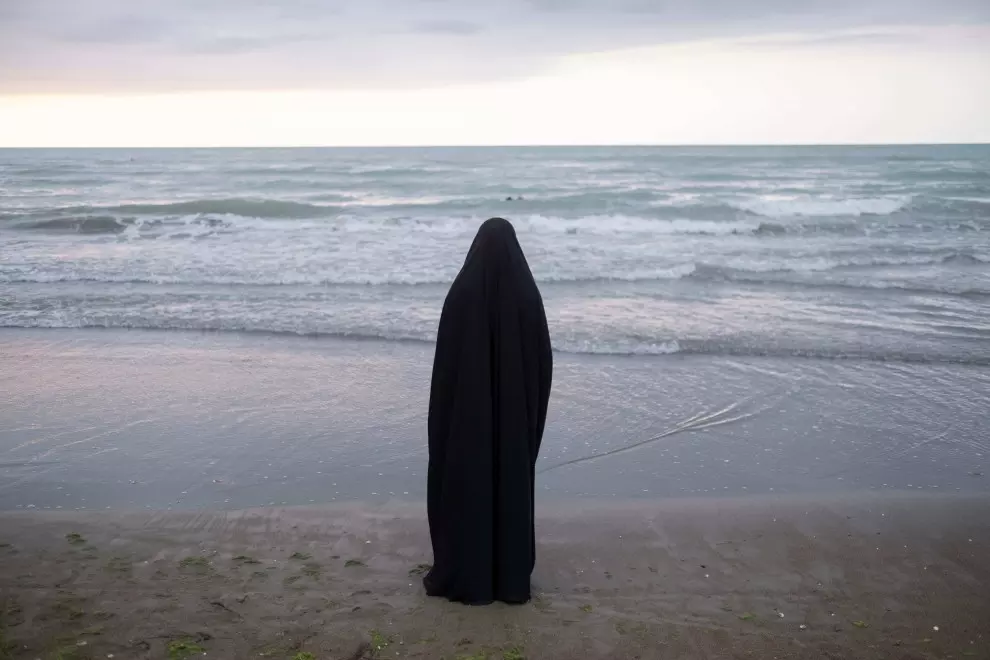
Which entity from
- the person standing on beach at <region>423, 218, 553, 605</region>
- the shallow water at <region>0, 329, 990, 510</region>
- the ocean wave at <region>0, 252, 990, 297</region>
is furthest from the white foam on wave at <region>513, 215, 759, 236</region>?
the person standing on beach at <region>423, 218, 553, 605</region>

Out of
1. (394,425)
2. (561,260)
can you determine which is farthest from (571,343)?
(561,260)

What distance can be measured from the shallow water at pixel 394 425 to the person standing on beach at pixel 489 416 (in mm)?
1526

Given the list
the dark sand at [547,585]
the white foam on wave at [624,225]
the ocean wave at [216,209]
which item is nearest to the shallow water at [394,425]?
the dark sand at [547,585]

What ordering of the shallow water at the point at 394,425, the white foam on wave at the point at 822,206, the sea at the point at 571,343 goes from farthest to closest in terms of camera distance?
1. the white foam on wave at the point at 822,206
2. the sea at the point at 571,343
3. the shallow water at the point at 394,425

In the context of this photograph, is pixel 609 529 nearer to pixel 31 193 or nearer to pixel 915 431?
pixel 915 431

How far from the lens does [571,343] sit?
9.12 m

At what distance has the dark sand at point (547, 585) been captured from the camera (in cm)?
339

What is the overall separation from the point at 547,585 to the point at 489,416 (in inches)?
40.3

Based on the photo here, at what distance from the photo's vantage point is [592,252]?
16750mm

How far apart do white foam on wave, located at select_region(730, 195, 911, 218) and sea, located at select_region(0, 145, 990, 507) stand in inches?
103

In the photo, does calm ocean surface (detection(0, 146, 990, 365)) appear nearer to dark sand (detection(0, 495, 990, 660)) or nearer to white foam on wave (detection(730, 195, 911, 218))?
white foam on wave (detection(730, 195, 911, 218))

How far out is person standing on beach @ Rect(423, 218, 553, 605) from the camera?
351cm

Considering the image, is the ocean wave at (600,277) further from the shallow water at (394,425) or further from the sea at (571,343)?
the shallow water at (394,425)

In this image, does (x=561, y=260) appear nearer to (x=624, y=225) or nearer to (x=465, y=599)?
(x=624, y=225)
